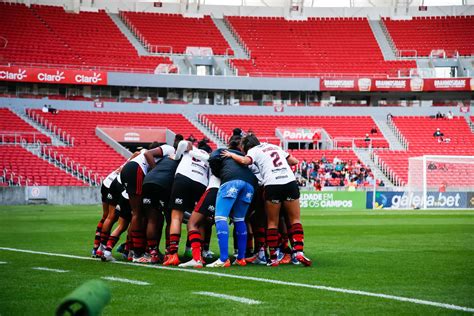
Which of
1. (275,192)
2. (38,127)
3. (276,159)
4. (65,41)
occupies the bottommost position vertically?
(275,192)

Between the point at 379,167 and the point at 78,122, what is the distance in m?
21.7

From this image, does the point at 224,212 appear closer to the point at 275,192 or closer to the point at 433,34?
the point at 275,192

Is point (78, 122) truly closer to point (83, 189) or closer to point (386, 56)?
point (83, 189)

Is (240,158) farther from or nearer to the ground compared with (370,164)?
farther from the ground

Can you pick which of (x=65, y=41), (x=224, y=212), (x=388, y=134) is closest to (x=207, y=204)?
(x=224, y=212)

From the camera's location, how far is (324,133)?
5897cm

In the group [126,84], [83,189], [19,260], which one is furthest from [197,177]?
[126,84]

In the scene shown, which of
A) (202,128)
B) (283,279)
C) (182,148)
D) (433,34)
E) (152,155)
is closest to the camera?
(283,279)

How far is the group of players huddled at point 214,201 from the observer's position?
39.3 feet

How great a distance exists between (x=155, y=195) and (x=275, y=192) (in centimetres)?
207

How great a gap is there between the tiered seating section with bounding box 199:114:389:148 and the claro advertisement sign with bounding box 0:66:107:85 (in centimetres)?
867

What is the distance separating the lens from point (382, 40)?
6962 centimetres

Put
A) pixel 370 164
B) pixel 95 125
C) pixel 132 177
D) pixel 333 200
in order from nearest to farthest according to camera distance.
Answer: pixel 132 177 → pixel 333 200 → pixel 370 164 → pixel 95 125

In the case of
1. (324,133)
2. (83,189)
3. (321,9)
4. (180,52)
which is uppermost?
(321,9)
